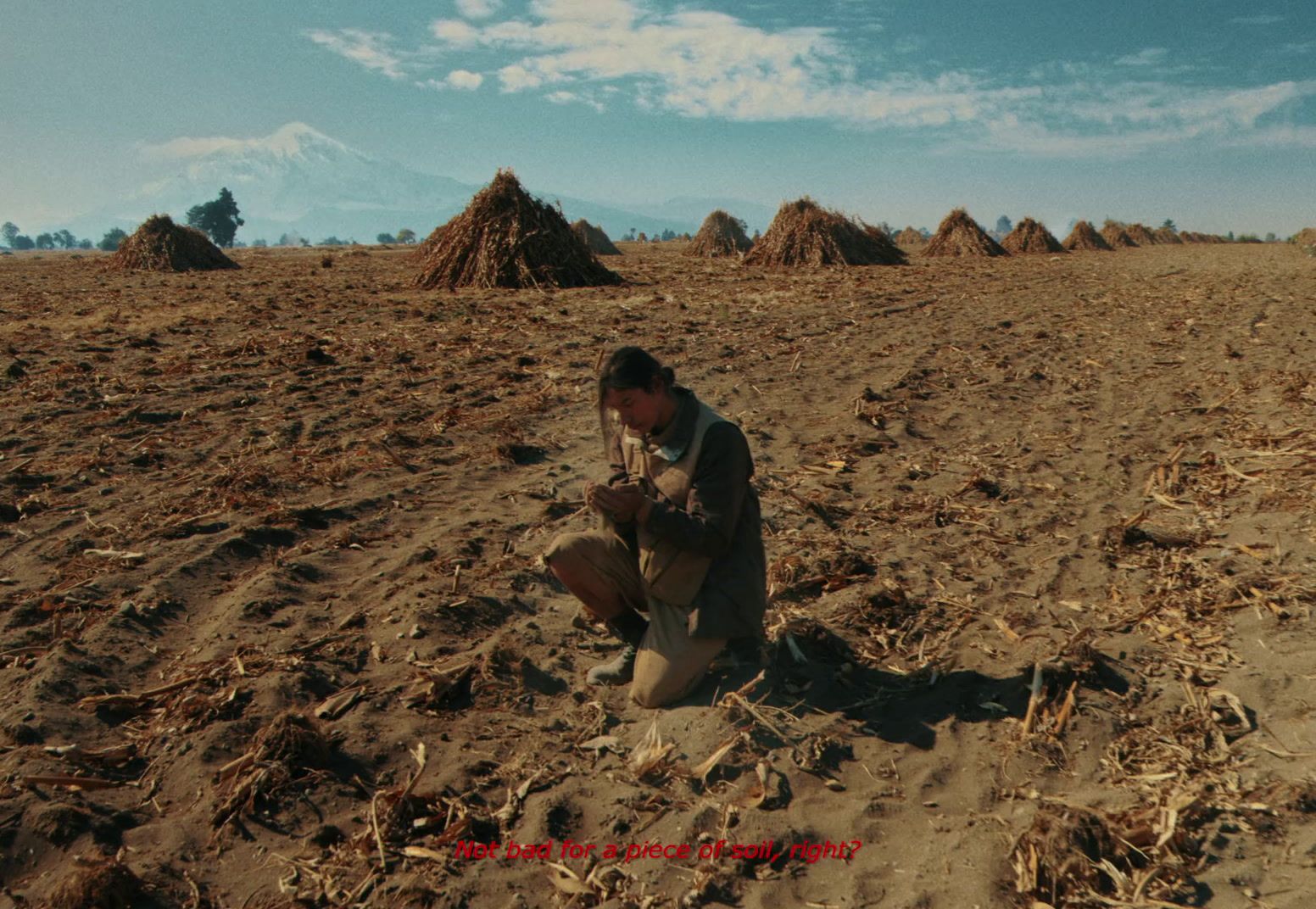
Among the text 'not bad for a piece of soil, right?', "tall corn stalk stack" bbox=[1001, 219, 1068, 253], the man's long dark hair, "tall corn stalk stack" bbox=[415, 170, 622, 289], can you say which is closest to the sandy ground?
the text 'not bad for a piece of soil, right?'

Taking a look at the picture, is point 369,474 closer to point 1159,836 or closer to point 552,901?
point 552,901

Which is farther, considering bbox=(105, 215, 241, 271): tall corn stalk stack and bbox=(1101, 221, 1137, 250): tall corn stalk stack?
bbox=(1101, 221, 1137, 250): tall corn stalk stack

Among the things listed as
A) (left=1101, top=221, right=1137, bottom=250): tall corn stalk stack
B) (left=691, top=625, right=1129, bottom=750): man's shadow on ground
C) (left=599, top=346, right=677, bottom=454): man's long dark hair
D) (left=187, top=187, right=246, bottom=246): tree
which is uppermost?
(left=187, top=187, right=246, bottom=246): tree

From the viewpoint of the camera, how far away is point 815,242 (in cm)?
1962

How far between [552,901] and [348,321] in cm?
865

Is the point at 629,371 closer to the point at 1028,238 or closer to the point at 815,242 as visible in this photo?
the point at 815,242

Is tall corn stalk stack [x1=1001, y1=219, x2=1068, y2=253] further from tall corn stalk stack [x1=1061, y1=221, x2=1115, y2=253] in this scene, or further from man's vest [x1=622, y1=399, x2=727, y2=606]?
man's vest [x1=622, y1=399, x2=727, y2=606]

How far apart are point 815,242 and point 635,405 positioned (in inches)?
691

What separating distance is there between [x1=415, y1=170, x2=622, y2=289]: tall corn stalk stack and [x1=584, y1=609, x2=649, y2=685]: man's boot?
1050 centimetres

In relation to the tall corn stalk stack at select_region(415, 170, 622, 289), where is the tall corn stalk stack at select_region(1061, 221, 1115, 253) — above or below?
above

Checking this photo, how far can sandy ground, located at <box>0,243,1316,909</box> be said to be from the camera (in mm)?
2484

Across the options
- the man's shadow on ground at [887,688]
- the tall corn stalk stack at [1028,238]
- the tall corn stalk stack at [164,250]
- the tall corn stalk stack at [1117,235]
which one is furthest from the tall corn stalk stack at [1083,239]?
the man's shadow on ground at [887,688]

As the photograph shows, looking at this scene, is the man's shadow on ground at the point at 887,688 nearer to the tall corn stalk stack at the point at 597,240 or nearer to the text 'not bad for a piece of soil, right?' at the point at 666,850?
the text 'not bad for a piece of soil, right?' at the point at 666,850

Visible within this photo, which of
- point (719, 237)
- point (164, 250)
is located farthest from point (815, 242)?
point (164, 250)
